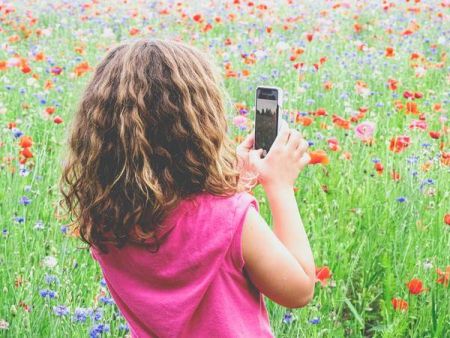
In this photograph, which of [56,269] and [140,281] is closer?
[140,281]

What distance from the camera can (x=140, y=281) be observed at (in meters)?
1.41

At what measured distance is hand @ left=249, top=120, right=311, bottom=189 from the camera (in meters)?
1.43

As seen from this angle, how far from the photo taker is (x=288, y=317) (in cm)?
205

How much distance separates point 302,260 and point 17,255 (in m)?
1.17

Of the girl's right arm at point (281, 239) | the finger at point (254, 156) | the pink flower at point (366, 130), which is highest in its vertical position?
the finger at point (254, 156)

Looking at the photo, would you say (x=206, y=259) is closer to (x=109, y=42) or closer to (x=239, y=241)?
(x=239, y=241)

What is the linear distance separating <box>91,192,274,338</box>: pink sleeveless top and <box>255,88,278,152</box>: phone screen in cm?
16

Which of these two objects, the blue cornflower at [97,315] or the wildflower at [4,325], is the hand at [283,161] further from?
the wildflower at [4,325]

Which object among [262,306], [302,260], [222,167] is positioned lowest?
[262,306]

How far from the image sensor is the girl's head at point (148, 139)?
4.39 ft

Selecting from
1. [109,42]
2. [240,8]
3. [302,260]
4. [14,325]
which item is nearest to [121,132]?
[302,260]

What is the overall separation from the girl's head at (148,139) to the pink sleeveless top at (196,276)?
0.12 ft

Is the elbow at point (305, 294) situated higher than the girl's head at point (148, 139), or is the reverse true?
the girl's head at point (148, 139)

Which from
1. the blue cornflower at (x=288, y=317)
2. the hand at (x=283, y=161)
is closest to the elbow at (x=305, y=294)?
the hand at (x=283, y=161)
